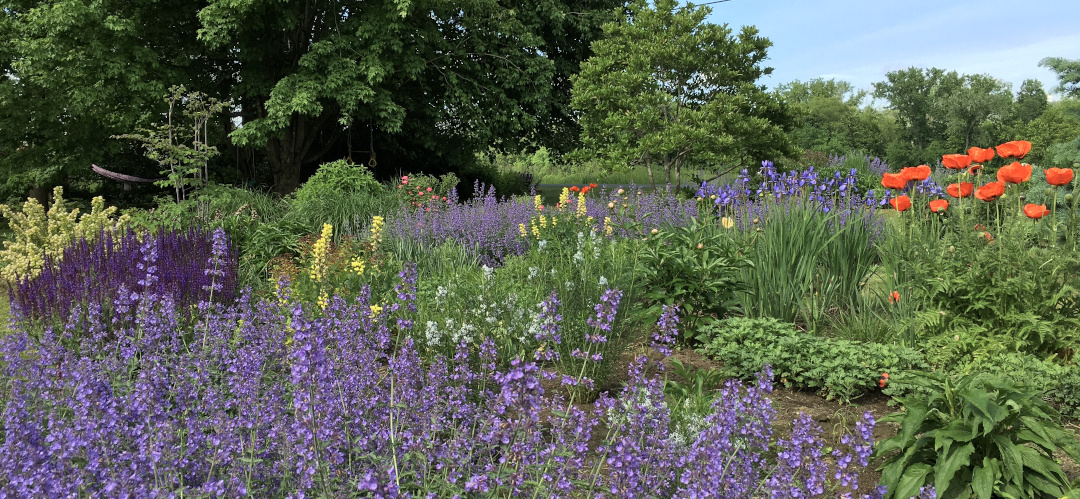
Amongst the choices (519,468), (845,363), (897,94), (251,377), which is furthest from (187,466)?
(897,94)

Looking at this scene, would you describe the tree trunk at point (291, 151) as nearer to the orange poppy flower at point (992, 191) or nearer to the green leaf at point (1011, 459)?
the orange poppy flower at point (992, 191)

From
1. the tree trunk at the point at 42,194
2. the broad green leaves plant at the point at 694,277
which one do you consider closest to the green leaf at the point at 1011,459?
the broad green leaves plant at the point at 694,277

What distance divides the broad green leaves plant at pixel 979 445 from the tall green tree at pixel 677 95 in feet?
35.3

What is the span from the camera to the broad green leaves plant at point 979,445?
8.43 feet

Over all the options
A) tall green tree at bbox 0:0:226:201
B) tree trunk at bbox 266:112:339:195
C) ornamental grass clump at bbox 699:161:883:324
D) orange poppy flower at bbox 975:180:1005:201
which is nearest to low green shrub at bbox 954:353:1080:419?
orange poppy flower at bbox 975:180:1005:201

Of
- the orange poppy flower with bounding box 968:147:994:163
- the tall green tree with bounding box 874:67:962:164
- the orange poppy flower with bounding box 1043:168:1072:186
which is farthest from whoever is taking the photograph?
the tall green tree with bounding box 874:67:962:164

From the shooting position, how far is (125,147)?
16.2m

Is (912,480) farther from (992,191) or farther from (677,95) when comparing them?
(677,95)

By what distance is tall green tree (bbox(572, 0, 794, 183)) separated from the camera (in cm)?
1356

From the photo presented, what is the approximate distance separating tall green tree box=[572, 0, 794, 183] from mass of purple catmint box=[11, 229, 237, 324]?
994 cm

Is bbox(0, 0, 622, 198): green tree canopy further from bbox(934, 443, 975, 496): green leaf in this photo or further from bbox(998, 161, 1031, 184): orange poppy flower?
bbox(934, 443, 975, 496): green leaf

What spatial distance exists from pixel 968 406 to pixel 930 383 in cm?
33

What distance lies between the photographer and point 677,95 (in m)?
14.9

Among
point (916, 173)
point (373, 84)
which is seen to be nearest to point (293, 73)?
point (373, 84)
